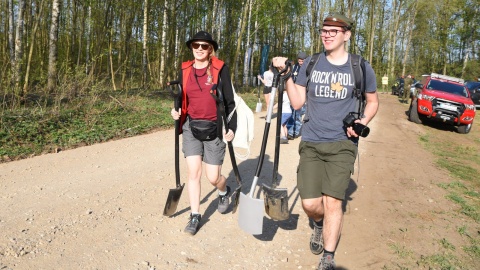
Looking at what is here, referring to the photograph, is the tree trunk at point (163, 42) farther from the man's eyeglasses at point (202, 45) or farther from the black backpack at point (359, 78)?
the black backpack at point (359, 78)

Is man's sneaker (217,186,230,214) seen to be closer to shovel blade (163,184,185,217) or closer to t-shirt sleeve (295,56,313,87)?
shovel blade (163,184,185,217)

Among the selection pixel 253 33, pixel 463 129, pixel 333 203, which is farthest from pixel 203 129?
pixel 253 33

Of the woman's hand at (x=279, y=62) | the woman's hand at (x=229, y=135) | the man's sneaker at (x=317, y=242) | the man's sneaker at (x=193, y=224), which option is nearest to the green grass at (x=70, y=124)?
the man's sneaker at (x=193, y=224)

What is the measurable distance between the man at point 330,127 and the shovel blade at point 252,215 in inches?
16.9

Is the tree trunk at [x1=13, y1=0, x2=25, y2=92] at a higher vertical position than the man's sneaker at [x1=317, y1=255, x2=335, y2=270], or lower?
higher

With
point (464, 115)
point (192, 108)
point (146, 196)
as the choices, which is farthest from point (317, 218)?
point (464, 115)

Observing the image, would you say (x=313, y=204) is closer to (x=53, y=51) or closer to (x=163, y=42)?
(x=53, y=51)

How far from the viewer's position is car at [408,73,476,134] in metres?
14.7

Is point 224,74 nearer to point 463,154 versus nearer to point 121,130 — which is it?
point 121,130

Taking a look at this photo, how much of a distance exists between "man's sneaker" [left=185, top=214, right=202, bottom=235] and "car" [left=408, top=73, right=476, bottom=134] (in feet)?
44.2

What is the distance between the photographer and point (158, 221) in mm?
4281

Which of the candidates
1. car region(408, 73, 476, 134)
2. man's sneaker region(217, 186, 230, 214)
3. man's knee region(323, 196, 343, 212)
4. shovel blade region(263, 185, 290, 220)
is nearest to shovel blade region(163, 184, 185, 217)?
man's sneaker region(217, 186, 230, 214)

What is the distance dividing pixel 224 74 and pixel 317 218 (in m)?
1.74

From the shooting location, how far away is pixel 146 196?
199 inches
